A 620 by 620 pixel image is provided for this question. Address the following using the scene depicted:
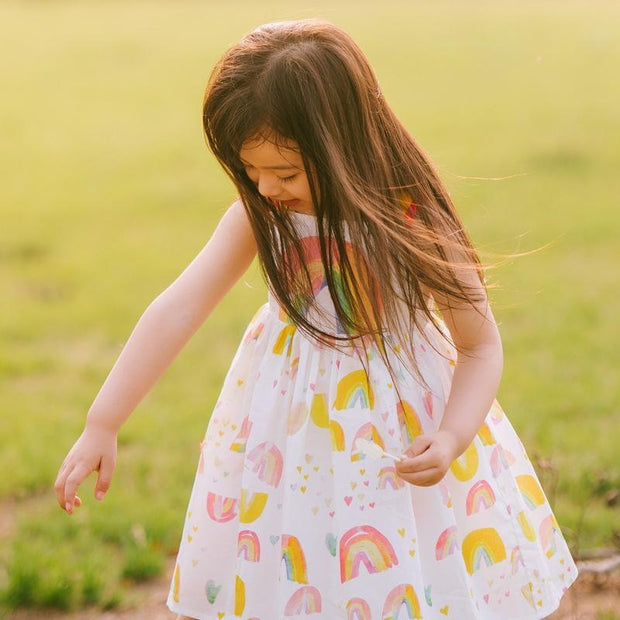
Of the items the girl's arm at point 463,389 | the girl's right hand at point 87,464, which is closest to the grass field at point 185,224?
the girl's arm at point 463,389

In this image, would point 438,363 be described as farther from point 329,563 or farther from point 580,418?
point 580,418

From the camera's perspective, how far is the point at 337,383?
203 cm

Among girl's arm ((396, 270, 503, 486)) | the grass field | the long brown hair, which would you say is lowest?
the grass field

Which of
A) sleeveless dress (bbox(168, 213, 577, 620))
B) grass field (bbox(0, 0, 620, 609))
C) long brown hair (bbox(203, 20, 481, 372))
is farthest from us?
grass field (bbox(0, 0, 620, 609))

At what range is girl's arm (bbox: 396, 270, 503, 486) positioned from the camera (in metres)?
1.89

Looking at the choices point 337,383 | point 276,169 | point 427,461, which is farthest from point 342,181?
point 427,461

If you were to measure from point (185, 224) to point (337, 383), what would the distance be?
5.64m

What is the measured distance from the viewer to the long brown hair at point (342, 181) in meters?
1.87

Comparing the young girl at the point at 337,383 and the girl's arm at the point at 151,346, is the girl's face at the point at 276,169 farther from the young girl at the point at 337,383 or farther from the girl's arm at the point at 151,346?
the girl's arm at the point at 151,346

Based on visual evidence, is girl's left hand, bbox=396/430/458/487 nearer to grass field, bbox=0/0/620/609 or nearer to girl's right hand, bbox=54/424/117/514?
Answer: grass field, bbox=0/0/620/609

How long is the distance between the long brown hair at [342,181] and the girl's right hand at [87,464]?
→ 40 cm

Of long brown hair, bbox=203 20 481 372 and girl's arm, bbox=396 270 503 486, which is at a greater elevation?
long brown hair, bbox=203 20 481 372

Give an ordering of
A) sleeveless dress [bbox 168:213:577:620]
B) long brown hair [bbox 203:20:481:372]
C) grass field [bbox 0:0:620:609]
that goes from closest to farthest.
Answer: long brown hair [bbox 203:20:481:372] < sleeveless dress [bbox 168:213:577:620] < grass field [bbox 0:0:620:609]

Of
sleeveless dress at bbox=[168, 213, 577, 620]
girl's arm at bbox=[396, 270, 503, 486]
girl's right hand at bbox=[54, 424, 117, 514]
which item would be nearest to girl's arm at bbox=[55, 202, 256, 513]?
girl's right hand at bbox=[54, 424, 117, 514]
